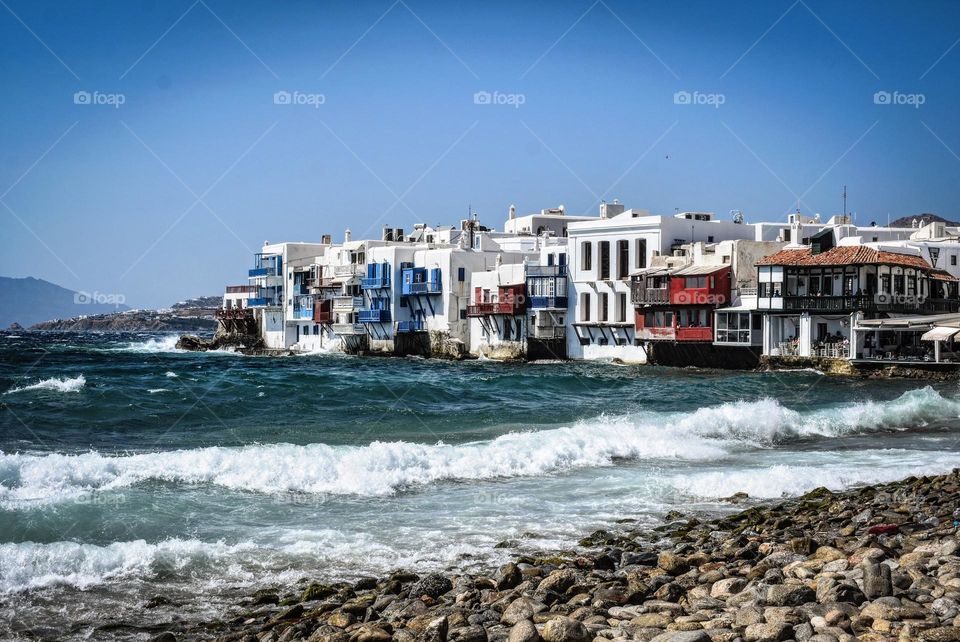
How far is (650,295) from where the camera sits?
57.0 metres

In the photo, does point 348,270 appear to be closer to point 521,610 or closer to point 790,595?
point 521,610

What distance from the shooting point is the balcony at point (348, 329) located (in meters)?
77.3

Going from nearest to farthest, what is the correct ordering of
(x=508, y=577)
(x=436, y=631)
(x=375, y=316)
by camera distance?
(x=436, y=631) → (x=508, y=577) → (x=375, y=316)

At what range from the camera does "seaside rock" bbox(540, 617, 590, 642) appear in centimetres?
812

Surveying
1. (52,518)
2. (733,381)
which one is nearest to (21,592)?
(52,518)

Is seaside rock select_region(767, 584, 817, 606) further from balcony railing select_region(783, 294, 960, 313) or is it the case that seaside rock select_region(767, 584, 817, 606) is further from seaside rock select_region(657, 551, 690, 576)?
balcony railing select_region(783, 294, 960, 313)

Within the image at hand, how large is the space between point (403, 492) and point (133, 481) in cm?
487

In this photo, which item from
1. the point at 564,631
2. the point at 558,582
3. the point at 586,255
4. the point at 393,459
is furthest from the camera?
the point at 586,255

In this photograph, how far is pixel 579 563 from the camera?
11508 mm

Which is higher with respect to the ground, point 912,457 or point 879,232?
point 879,232

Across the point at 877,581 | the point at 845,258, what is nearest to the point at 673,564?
the point at 877,581

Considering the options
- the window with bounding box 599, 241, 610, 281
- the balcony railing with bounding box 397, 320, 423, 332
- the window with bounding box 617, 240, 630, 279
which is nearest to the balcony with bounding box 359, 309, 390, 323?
the balcony railing with bounding box 397, 320, 423, 332

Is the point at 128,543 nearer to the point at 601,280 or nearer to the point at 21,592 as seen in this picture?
the point at 21,592

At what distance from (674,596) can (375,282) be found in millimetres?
66504
